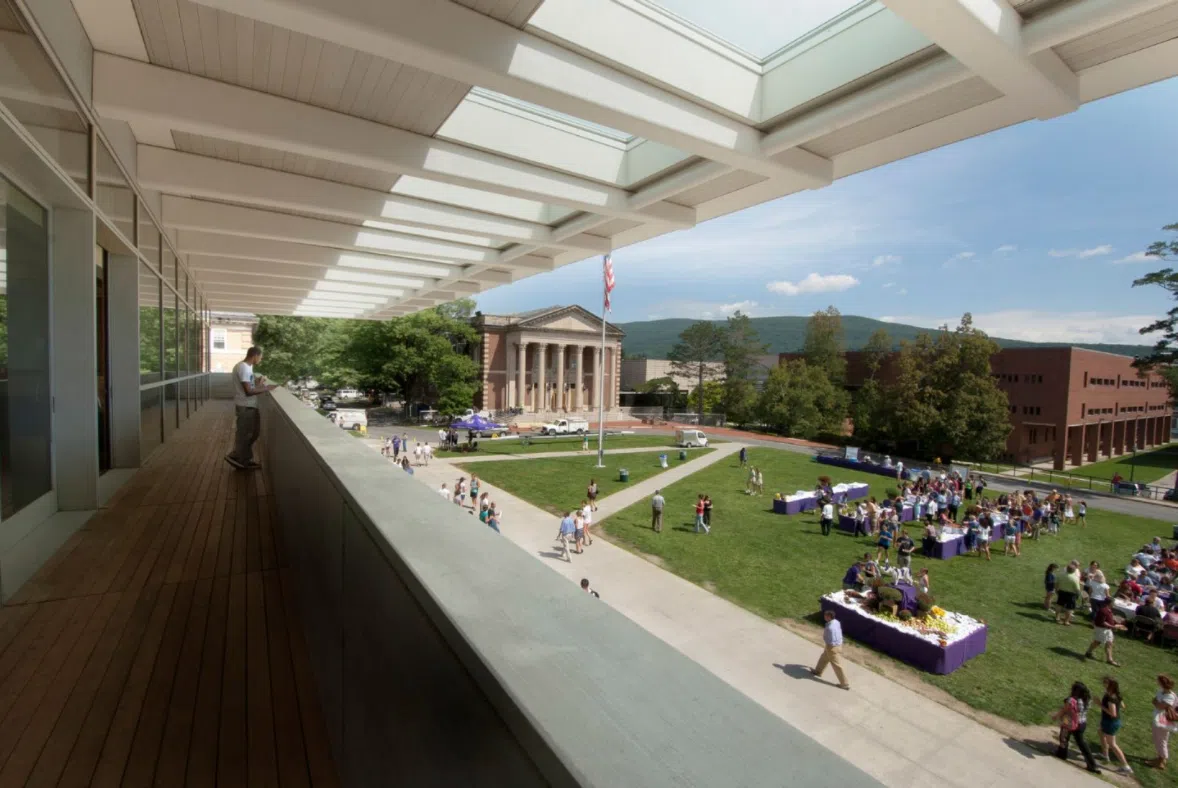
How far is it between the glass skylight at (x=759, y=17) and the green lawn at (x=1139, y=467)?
50.9 m

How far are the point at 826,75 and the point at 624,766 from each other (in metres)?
5.17

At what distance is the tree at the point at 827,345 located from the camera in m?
61.8

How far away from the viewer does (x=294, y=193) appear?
23.4 feet

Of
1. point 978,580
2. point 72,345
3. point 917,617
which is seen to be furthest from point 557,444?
point 72,345

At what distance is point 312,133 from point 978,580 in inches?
752

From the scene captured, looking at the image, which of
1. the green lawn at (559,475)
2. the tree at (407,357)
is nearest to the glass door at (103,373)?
the green lawn at (559,475)

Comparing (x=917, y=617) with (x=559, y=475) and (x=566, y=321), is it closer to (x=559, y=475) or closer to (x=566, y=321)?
(x=559, y=475)

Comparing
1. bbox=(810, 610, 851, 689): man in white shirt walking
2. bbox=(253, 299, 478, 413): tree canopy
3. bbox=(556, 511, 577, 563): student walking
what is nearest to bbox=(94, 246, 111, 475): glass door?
bbox=(810, 610, 851, 689): man in white shirt walking

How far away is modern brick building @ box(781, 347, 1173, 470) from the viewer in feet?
144

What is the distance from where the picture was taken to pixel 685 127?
4.63 m

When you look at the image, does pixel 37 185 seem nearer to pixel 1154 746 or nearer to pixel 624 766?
pixel 624 766

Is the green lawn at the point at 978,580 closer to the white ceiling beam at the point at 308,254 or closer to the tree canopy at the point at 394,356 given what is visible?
the white ceiling beam at the point at 308,254

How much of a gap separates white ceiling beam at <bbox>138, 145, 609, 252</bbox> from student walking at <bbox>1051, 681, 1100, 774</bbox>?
10.5 meters

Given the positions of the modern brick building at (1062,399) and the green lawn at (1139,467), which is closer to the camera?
the modern brick building at (1062,399)
